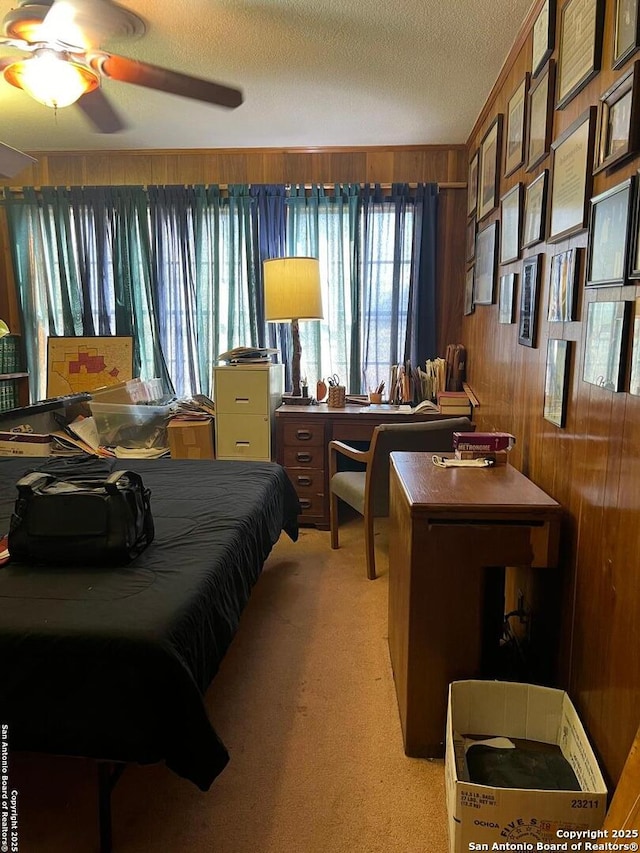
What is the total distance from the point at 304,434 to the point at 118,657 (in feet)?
7.84

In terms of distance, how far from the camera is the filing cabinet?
145 inches

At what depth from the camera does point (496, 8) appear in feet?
7.32

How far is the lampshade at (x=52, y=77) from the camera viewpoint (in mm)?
2096

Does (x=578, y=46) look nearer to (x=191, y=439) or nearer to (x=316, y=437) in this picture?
(x=316, y=437)

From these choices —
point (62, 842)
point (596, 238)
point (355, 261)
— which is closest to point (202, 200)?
point (355, 261)

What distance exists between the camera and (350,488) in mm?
3061

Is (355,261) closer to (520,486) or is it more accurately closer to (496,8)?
(496,8)

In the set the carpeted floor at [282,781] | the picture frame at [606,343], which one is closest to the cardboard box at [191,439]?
the carpeted floor at [282,781]

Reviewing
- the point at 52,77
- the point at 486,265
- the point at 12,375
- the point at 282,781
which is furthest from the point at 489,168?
the point at 12,375

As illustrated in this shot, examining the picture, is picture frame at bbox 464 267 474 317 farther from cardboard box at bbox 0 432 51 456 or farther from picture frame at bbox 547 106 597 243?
cardboard box at bbox 0 432 51 456

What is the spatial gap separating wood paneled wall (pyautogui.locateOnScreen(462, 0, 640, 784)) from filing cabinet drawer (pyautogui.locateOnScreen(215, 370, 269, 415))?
6.06ft

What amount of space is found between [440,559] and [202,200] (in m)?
3.29

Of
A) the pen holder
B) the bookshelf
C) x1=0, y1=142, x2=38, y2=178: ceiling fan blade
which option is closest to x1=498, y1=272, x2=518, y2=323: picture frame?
the pen holder

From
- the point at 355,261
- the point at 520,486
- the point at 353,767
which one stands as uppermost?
the point at 355,261
